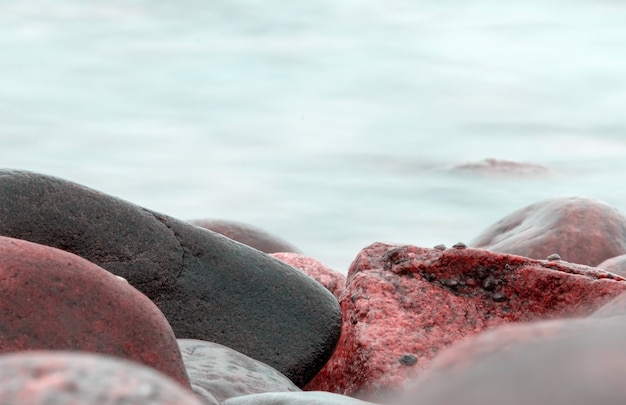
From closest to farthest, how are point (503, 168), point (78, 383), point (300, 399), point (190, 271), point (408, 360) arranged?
point (78, 383) < point (300, 399) < point (408, 360) < point (190, 271) < point (503, 168)

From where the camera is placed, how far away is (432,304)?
→ 5.29 metres

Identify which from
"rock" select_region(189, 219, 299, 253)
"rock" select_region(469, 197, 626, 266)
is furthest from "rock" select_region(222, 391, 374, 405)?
"rock" select_region(189, 219, 299, 253)

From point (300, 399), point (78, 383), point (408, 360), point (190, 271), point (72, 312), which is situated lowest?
point (408, 360)

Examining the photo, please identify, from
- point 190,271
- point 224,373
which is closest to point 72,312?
point 224,373

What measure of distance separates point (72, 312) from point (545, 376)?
201 cm

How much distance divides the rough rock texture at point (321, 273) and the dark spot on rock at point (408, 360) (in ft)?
5.60

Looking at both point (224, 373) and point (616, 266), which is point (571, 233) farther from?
point (224, 373)

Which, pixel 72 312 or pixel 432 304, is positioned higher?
pixel 72 312

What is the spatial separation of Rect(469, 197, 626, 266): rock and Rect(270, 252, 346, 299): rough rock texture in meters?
2.72

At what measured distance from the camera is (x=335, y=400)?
3305 mm

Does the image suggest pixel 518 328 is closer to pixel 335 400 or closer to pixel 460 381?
pixel 460 381

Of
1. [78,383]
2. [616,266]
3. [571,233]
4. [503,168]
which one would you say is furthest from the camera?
[503,168]

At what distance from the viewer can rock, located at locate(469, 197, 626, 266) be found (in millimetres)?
9156

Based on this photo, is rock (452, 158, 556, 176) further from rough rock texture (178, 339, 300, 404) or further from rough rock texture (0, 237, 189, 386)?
rough rock texture (0, 237, 189, 386)
